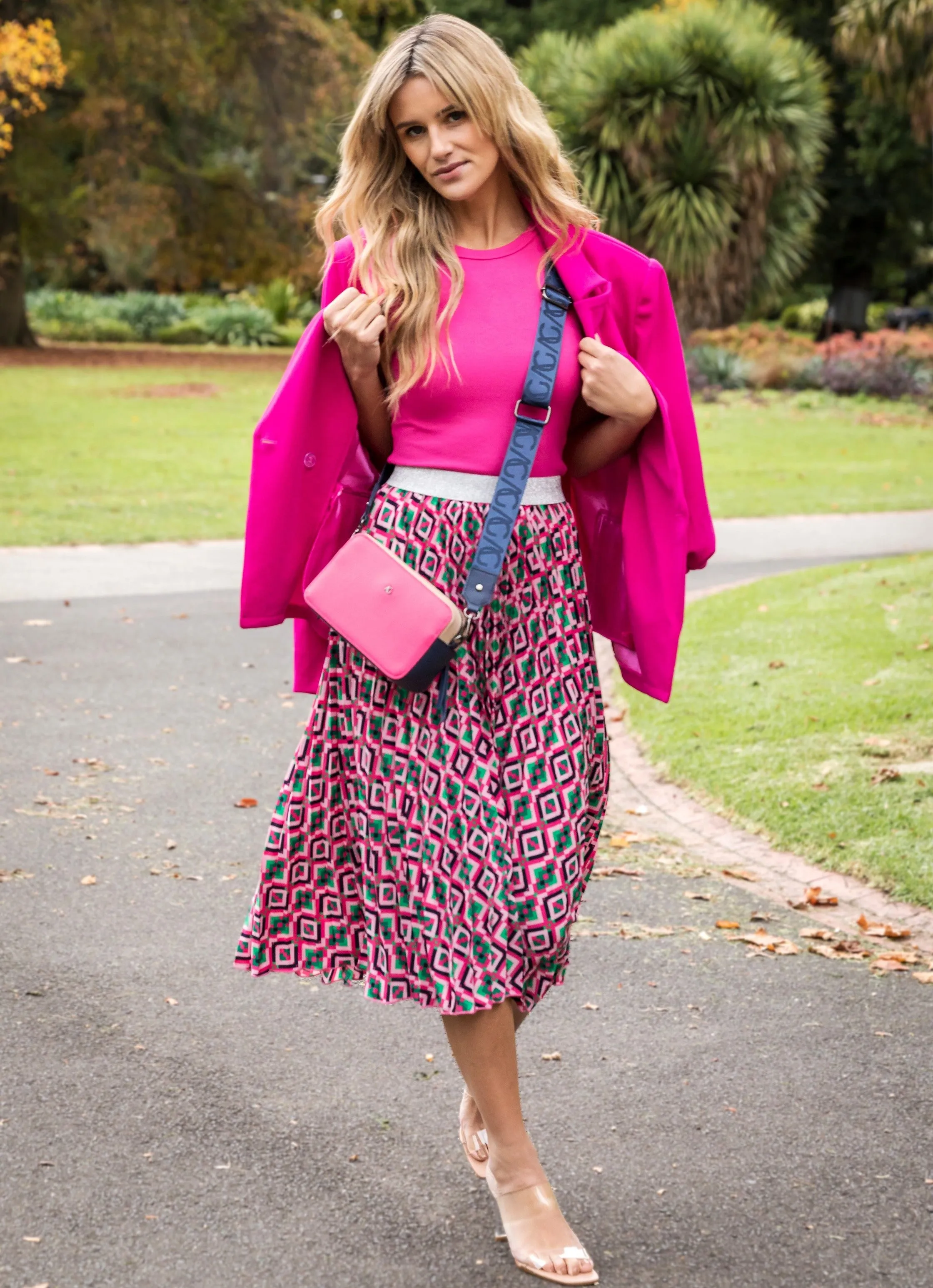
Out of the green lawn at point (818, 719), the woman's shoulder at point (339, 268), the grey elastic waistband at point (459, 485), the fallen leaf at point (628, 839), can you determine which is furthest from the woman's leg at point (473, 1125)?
the fallen leaf at point (628, 839)

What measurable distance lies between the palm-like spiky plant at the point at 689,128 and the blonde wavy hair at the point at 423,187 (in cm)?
2228

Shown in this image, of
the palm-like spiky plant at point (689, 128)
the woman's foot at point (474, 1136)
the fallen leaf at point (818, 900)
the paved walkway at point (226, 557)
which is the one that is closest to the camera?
the woman's foot at point (474, 1136)

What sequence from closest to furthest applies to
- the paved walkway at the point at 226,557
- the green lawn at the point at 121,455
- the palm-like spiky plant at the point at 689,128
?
1. the paved walkway at the point at 226,557
2. the green lawn at the point at 121,455
3. the palm-like spiky plant at the point at 689,128

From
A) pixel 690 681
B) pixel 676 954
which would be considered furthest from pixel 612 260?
pixel 690 681

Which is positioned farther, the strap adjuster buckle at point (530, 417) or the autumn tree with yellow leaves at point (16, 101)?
the autumn tree with yellow leaves at point (16, 101)

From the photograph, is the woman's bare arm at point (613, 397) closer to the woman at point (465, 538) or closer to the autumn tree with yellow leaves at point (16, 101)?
the woman at point (465, 538)

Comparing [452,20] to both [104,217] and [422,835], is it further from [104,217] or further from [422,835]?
[104,217]

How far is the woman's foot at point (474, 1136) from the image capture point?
2.98 meters

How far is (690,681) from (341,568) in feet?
16.6

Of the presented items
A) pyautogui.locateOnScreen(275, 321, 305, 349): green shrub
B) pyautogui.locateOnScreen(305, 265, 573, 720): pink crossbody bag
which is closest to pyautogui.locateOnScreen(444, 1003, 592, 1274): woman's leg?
pyautogui.locateOnScreen(305, 265, 573, 720): pink crossbody bag

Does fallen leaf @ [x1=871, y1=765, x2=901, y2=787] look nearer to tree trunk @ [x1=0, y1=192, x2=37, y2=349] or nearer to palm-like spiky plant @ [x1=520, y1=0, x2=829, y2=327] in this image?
palm-like spiky plant @ [x1=520, y1=0, x2=829, y2=327]

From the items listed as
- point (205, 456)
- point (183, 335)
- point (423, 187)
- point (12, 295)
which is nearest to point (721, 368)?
point (205, 456)

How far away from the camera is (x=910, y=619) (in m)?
8.57

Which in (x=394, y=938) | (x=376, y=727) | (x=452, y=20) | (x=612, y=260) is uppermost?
(x=452, y=20)
